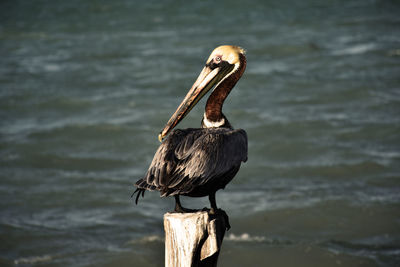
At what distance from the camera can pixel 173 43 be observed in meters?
18.0

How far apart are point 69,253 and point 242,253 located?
193 centimetres

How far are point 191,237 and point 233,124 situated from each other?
7430mm

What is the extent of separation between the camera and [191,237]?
3480 millimetres

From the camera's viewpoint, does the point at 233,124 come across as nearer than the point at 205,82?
No

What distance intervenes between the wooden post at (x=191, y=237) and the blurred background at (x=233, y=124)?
8.86 ft

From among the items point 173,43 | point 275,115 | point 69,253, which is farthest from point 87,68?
point 69,253

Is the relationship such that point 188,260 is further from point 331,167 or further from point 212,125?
point 331,167

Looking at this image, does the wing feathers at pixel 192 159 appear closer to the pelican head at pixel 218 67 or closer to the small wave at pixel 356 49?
the pelican head at pixel 218 67

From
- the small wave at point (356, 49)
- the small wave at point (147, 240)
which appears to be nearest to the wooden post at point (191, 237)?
the small wave at point (147, 240)

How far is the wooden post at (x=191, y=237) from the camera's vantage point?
3.48m

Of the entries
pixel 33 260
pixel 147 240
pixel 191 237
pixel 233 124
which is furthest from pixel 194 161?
pixel 233 124

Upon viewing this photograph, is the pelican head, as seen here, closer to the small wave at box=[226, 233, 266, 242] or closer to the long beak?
the long beak

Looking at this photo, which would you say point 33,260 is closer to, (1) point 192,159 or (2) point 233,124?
(1) point 192,159

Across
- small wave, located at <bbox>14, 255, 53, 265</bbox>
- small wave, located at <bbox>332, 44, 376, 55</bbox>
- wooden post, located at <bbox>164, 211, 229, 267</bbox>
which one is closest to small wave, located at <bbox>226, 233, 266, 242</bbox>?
small wave, located at <bbox>14, 255, 53, 265</bbox>
